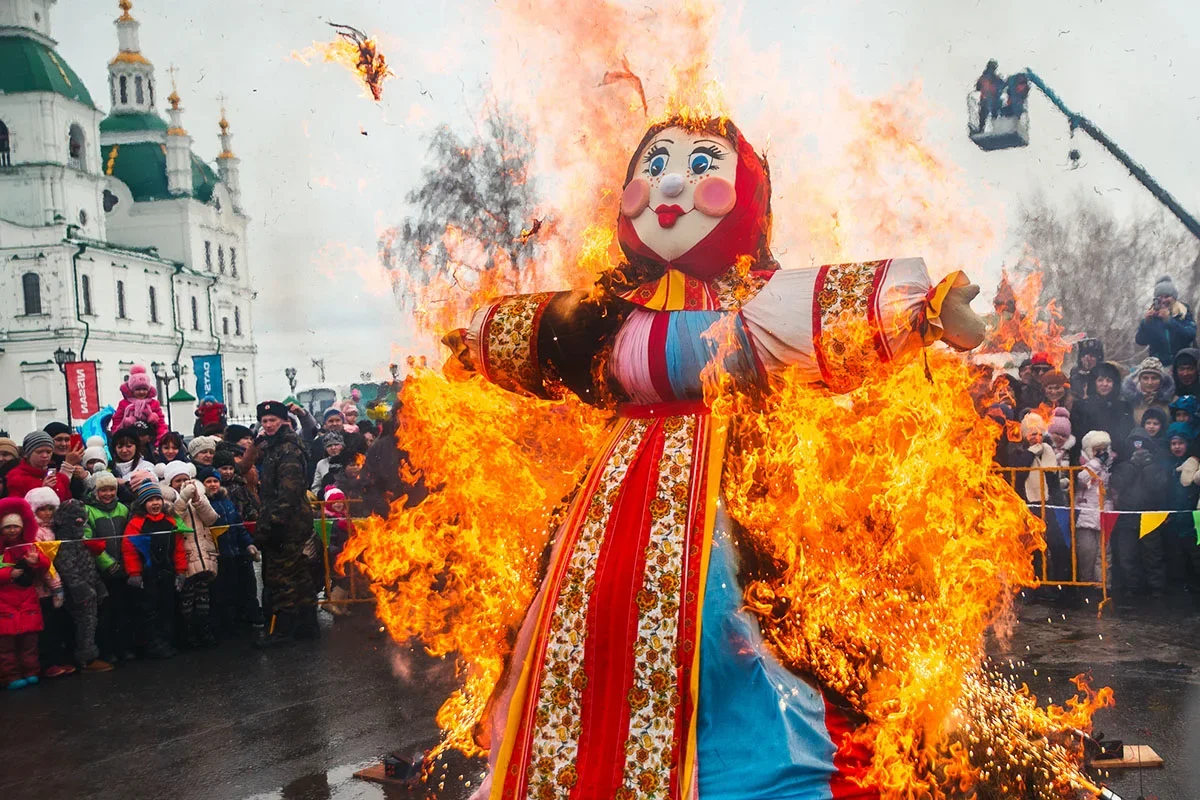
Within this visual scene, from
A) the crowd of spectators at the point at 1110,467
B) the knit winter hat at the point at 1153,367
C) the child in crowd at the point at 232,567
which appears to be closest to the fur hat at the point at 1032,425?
the crowd of spectators at the point at 1110,467

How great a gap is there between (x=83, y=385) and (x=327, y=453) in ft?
31.3

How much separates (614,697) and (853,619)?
2.64 feet

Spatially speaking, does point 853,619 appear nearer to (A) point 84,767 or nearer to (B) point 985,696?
(B) point 985,696

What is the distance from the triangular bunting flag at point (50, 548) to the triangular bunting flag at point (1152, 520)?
8.09m

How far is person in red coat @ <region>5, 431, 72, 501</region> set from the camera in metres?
7.51

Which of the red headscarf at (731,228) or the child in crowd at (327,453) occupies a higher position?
the red headscarf at (731,228)

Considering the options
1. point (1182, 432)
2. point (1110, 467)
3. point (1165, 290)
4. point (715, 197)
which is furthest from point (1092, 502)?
point (715, 197)

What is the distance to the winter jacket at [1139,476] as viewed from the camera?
8.16 metres

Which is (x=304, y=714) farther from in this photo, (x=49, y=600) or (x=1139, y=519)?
(x=1139, y=519)

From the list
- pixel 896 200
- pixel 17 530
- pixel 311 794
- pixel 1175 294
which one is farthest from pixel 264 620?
pixel 1175 294

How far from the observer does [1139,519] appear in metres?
8.11

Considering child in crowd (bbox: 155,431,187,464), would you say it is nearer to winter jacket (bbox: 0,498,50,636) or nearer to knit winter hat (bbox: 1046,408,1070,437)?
winter jacket (bbox: 0,498,50,636)

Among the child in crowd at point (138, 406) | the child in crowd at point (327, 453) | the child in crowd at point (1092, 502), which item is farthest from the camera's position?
the child in crowd at point (138, 406)

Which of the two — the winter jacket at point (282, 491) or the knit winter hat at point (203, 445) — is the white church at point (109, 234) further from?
the winter jacket at point (282, 491)
